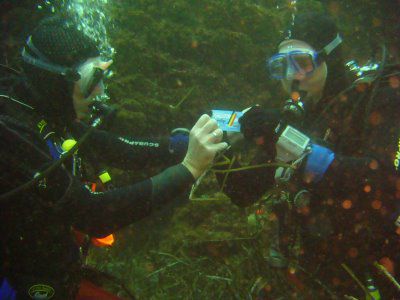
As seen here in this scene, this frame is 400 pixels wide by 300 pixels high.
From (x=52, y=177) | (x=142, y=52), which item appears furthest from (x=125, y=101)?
(x=52, y=177)

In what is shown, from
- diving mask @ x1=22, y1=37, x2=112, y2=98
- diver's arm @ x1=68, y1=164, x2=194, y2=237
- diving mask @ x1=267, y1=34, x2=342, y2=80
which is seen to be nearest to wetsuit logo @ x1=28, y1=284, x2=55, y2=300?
diver's arm @ x1=68, y1=164, x2=194, y2=237

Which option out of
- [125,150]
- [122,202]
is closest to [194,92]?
[125,150]

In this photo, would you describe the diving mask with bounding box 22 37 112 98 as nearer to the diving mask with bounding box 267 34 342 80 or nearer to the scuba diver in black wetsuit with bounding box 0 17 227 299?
the scuba diver in black wetsuit with bounding box 0 17 227 299

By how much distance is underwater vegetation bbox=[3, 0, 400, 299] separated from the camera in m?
4.14

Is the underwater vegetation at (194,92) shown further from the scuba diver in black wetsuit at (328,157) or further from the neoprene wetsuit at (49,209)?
the neoprene wetsuit at (49,209)

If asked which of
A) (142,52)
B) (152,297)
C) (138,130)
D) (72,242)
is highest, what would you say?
(142,52)

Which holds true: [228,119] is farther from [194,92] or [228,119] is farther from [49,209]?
[194,92]

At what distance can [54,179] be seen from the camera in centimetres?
187

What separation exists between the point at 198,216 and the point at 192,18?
347 cm

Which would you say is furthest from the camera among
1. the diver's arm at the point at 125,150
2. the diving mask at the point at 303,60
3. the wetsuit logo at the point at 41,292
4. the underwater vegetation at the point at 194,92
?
the underwater vegetation at the point at 194,92

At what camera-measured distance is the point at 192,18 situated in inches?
217

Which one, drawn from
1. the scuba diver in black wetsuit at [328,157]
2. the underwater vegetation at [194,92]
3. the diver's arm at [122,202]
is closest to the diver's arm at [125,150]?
the scuba diver in black wetsuit at [328,157]

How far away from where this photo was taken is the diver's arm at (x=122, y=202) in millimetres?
2012

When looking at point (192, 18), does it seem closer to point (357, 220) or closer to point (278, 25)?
point (278, 25)
